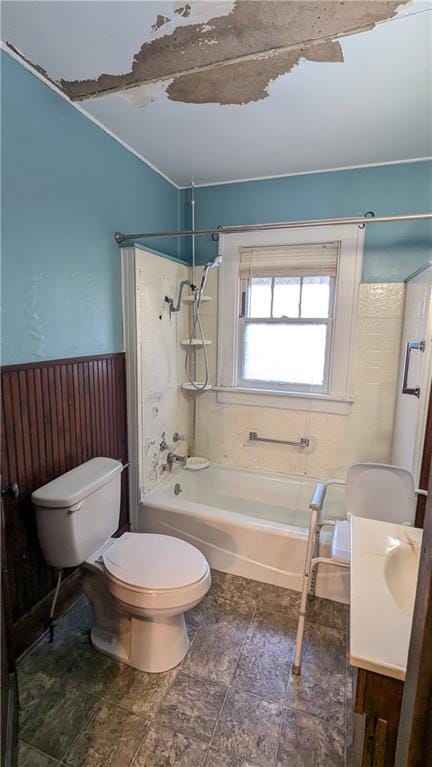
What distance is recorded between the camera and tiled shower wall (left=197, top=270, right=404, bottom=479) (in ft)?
7.29

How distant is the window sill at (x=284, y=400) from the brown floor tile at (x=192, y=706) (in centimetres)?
161

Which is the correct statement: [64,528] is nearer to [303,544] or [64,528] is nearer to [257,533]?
[257,533]

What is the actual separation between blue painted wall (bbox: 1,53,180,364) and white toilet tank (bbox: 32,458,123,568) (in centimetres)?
55

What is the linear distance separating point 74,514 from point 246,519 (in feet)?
3.21

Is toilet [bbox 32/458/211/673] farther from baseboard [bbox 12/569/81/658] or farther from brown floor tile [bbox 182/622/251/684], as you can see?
baseboard [bbox 12/569/81/658]

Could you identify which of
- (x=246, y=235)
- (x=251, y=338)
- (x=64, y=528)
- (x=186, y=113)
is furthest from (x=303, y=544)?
(x=186, y=113)

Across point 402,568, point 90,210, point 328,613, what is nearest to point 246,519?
point 328,613

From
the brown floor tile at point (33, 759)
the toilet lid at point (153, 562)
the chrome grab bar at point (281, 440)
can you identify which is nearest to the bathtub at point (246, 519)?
the chrome grab bar at point (281, 440)

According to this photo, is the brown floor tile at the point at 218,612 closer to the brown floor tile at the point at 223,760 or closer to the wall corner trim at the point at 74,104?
the brown floor tile at the point at 223,760

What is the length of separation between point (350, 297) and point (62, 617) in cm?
241

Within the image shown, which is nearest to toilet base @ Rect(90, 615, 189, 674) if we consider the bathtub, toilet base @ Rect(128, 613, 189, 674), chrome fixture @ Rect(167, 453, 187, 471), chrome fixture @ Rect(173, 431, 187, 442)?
toilet base @ Rect(128, 613, 189, 674)

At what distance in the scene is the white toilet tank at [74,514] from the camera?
4.63ft

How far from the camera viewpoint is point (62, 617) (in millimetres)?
1707

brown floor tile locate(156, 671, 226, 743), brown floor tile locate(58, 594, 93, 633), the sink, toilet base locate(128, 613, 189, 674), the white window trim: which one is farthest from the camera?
the white window trim
